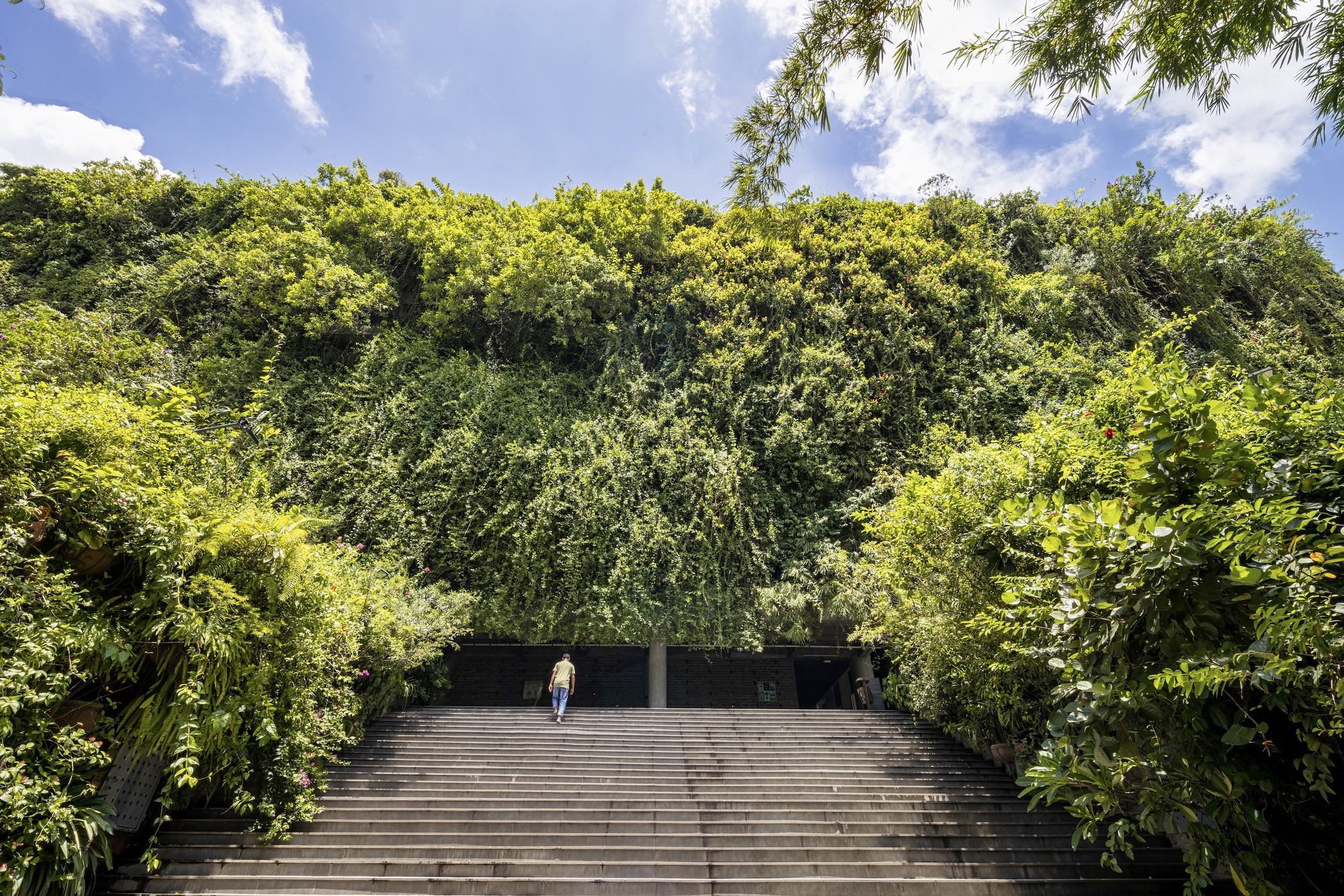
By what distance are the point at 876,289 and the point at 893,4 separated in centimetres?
1185

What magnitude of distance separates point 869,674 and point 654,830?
7912 millimetres

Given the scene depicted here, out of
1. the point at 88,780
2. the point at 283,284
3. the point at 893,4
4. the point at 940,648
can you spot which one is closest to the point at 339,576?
the point at 88,780

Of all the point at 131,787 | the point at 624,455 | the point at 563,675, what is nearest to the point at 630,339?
the point at 624,455

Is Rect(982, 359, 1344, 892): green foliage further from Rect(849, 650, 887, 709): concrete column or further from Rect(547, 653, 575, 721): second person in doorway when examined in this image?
Rect(849, 650, 887, 709): concrete column

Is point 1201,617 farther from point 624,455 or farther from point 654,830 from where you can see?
point 624,455

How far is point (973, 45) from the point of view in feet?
10.3

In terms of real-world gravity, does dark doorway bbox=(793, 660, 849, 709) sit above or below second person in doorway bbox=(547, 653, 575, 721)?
below

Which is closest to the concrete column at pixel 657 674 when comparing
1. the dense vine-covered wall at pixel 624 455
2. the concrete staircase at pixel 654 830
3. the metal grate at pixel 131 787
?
the dense vine-covered wall at pixel 624 455

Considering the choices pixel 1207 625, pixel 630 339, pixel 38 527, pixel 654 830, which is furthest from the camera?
pixel 630 339

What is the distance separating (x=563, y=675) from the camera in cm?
809

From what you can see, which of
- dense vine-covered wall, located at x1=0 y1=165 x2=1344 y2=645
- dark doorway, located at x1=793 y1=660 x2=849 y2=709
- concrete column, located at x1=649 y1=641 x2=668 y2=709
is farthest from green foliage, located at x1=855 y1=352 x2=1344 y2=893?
dark doorway, located at x1=793 y1=660 x2=849 y2=709

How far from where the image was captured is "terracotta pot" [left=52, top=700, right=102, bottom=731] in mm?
3924

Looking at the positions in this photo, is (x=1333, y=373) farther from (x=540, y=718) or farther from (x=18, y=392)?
(x=18, y=392)

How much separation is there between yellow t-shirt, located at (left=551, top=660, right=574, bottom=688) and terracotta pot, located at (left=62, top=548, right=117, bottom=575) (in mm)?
5279
